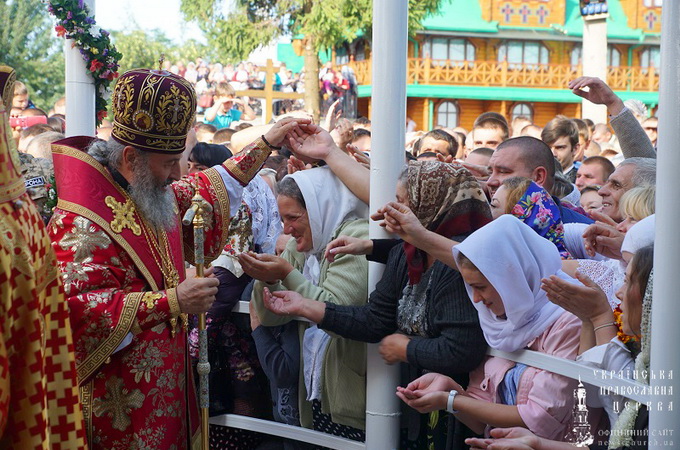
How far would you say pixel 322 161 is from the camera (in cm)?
436

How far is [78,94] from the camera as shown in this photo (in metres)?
4.56

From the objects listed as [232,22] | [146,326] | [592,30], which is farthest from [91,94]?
[232,22]

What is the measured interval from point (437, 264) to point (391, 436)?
83 centimetres

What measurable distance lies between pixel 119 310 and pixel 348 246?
0.95 metres

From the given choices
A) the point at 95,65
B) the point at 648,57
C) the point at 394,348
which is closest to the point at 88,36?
the point at 95,65

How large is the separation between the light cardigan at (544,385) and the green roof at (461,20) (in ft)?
104

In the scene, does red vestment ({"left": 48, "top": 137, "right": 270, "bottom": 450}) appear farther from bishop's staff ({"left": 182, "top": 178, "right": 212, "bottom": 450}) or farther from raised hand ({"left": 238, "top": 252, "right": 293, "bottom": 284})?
raised hand ({"left": 238, "top": 252, "right": 293, "bottom": 284})

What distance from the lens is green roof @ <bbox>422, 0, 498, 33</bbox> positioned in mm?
34281

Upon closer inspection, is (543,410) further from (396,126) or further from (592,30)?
(592,30)

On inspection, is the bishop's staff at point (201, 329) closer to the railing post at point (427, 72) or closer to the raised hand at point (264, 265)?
the raised hand at point (264, 265)

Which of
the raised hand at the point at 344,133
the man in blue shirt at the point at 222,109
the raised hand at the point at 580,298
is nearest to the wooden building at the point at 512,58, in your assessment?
the man in blue shirt at the point at 222,109

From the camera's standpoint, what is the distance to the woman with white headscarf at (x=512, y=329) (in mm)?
3084

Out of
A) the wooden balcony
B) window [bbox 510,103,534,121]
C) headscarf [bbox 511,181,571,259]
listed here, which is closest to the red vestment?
headscarf [bbox 511,181,571,259]

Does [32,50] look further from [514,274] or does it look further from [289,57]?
[514,274]
